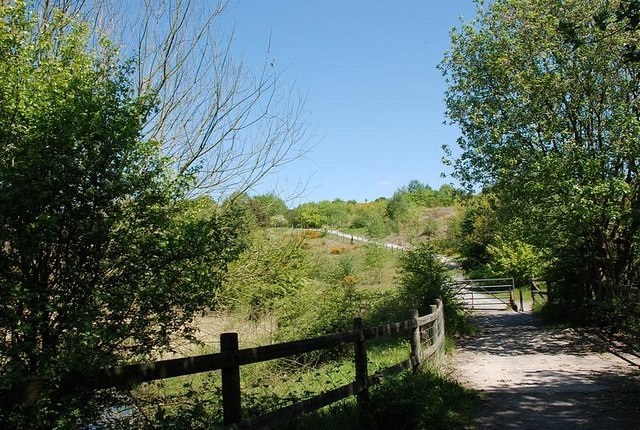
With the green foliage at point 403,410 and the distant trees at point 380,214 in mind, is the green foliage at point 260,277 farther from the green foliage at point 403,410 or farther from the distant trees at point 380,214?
the distant trees at point 380,214

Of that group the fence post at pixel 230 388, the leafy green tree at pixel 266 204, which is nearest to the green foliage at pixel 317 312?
the leafy green tree at pixel 266 204

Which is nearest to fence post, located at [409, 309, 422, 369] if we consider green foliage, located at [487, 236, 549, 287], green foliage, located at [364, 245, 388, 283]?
green foliage, located at [487, 236, 549, 287]

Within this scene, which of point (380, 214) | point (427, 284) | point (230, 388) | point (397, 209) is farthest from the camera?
point (380, 214)

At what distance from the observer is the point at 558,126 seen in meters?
14.8

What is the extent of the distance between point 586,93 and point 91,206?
14.1 m

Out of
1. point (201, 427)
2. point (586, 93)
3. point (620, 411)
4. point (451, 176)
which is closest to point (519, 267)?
point (451, 176)

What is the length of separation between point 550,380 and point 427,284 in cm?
822

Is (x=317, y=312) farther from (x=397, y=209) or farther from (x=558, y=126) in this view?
(x=397, y=209)

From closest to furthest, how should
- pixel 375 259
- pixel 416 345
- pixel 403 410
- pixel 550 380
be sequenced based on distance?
pixel 403 410 < pixel 416 345 < pixel 550 380 < pixel 375 259

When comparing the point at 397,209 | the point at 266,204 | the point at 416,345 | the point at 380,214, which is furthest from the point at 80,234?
the point at 380,214

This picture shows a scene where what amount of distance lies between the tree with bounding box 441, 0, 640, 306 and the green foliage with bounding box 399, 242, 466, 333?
303cm

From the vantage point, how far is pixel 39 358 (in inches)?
150

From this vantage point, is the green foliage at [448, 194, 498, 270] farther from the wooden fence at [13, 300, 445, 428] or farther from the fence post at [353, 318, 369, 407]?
the wooden fence at [13, 300, 445, 428]

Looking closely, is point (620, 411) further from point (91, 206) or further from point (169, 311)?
point (91, 206)
